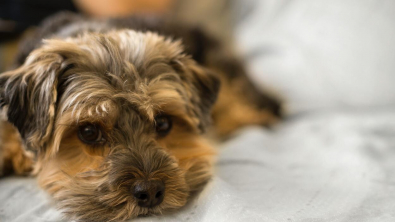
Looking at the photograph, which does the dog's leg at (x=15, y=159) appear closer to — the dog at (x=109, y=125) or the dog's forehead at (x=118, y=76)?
the dog at (x=109, y=125)

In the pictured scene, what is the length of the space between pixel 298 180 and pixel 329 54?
1.26 m

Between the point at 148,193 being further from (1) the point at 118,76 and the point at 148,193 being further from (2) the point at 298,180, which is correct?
(2) the point at 298,180

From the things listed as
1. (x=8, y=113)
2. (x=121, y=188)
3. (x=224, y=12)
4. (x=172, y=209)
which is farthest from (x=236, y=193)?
(x=224, y=12)

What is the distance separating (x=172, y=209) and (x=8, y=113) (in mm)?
813

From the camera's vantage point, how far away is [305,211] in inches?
56.0

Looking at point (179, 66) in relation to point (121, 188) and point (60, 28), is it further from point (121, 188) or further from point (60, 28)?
point (60, 28)

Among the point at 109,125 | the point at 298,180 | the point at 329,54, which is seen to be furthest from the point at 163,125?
the point at 329,54

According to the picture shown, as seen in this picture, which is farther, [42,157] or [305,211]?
[42,157]

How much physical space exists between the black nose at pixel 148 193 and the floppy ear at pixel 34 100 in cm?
50

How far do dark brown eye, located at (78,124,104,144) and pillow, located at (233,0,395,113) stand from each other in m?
1.61

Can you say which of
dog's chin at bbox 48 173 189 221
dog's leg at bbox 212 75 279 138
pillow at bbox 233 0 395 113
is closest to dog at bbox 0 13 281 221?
dog's chin at bbox 48 173 189 221

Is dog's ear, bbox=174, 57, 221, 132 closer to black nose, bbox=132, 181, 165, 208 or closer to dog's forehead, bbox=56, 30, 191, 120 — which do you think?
dog's forehead, bbox=56, 30, 191, 120

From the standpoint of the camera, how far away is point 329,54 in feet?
8.73

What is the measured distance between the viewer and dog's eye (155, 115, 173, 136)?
1724mm
